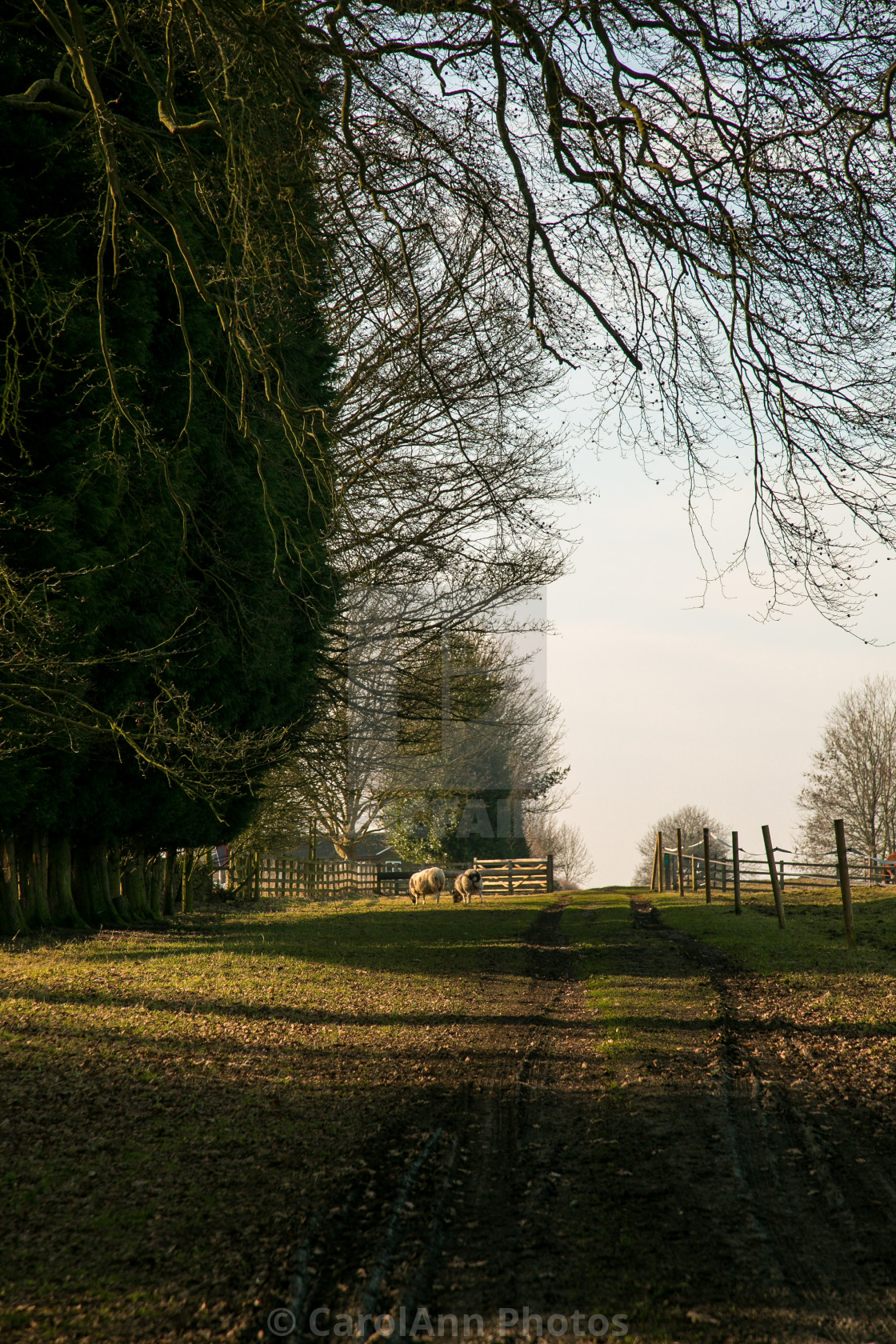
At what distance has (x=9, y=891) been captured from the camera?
35.9 ft

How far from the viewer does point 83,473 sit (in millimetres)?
9195

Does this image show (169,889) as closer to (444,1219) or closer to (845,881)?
(845,881)

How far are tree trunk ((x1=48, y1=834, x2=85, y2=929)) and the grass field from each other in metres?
3.33

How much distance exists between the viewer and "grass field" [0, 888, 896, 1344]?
2.87m

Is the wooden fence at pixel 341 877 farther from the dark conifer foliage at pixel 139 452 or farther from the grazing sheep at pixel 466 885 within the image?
the dark conifer foliage at pixel 139 452

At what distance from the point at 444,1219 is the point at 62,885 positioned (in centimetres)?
995

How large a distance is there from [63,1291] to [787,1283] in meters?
2.37

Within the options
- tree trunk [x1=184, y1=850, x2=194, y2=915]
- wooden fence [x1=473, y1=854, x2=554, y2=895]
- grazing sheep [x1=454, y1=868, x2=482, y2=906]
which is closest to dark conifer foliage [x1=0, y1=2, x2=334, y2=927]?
tree trunk [x1=184, y1=850, x2=194, y2=915]

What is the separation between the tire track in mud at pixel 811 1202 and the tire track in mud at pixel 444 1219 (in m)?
0.80

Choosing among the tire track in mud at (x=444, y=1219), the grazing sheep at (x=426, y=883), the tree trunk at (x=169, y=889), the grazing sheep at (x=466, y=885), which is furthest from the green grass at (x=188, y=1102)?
the grazing sheep at (x=426, y=883)

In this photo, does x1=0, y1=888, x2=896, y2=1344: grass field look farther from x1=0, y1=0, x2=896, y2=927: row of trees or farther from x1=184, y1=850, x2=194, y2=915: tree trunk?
x1=184, y1=850, x2=194, y2=915: tree trunk

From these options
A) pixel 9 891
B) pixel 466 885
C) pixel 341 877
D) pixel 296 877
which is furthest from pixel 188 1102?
pixel 341 877

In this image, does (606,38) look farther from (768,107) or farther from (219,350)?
(219,350)

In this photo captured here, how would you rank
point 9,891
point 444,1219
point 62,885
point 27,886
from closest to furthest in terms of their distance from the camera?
point 444,1219
point 9,891
point 27,886
point 62,885
